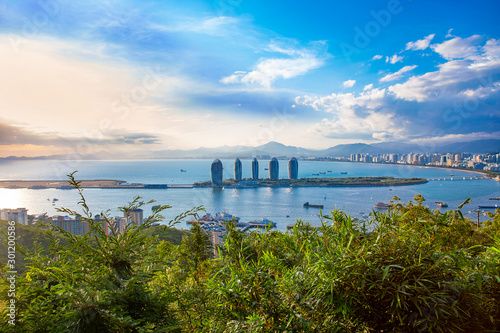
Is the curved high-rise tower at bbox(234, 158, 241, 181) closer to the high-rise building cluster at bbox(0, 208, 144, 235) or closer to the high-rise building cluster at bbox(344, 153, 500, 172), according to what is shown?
the high-rise building cluster at bbox(344, 153, 500, 172)

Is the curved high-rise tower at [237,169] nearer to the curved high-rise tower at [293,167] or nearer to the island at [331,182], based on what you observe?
the island at [331,182]

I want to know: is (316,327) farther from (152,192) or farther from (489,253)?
(152,192)

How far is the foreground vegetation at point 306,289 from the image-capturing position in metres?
1.09

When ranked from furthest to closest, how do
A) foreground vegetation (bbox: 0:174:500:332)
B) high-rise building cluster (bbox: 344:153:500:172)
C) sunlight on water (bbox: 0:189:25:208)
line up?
high-rise building cluster (bbox: 344:153:500:172), sunlight on water (bbox: 0:189:25:208), foreground vegetation (bbox: 0:174:500:332)

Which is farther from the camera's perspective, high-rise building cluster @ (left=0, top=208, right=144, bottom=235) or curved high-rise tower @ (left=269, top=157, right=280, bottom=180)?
curved high-rise tower @ (left=269, top=157, right=280, bottom=180)

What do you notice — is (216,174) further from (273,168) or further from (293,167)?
(293,167)

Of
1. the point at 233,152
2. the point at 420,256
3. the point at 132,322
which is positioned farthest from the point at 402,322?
the point at 233,152

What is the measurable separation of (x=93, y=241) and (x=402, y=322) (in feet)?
4.97

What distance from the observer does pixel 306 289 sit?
1.32 metres

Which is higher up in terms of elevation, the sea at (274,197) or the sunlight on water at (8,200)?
the sunlight on water at (8,200)

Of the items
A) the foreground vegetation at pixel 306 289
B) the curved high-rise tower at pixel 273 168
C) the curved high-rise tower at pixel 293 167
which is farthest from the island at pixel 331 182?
the foreground vegetation at pixel 306 289

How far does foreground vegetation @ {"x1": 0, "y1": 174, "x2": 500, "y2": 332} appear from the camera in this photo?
1095 mm

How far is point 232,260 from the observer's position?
1.64 m

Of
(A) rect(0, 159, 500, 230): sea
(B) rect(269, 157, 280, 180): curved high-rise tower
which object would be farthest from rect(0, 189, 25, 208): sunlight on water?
(B) rect(269, 157, 280, 180): curved high-rise tower
